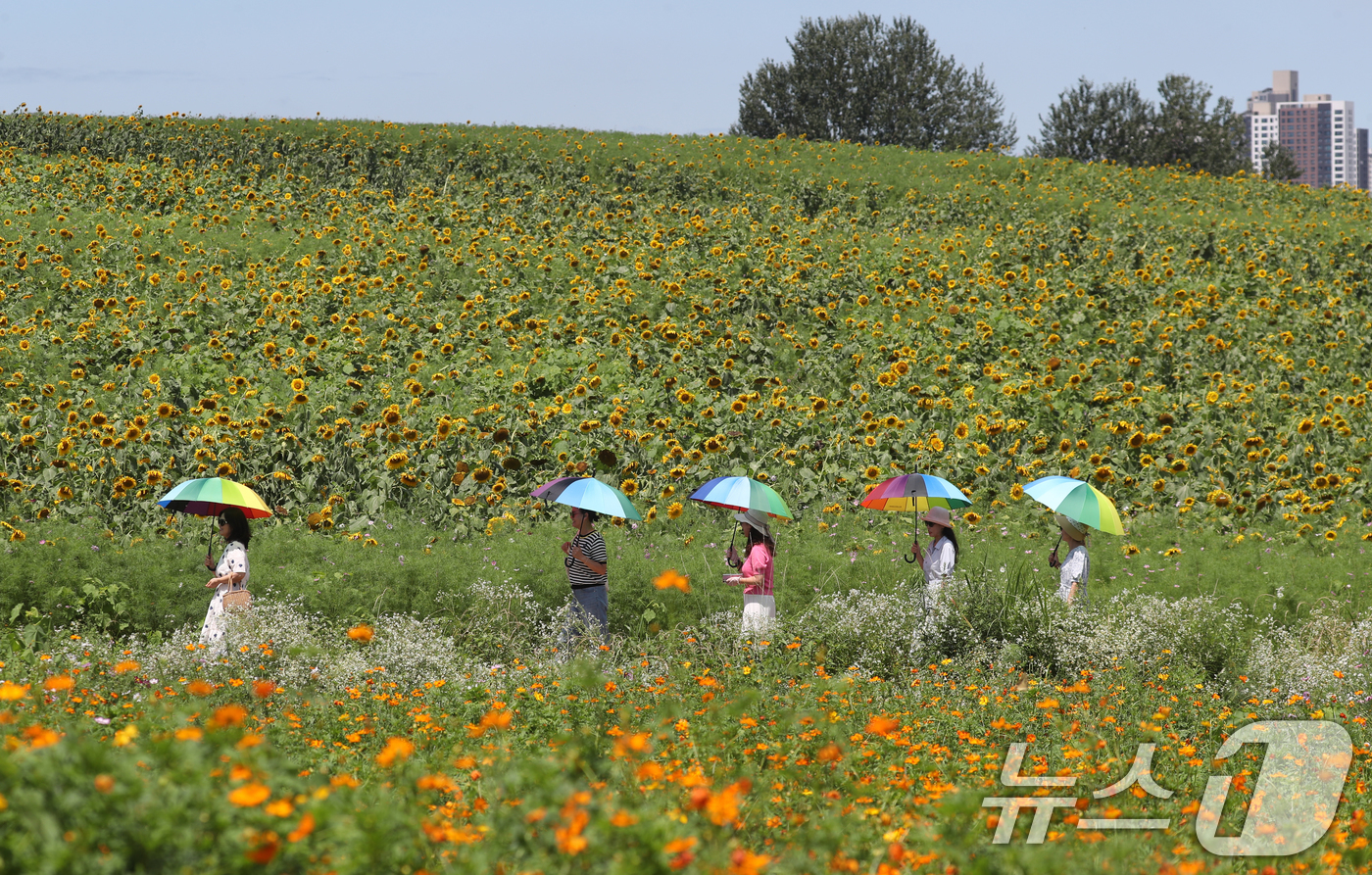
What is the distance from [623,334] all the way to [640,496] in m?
3.68

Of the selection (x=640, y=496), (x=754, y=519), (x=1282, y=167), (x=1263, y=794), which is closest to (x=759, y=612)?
(x=754, y=519)

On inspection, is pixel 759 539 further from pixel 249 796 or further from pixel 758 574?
pixel 249 796

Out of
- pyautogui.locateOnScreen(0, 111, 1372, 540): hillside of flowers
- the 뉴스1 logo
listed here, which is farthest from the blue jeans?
the 뉴스1 logo

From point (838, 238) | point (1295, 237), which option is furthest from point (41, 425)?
point (1295, 237)

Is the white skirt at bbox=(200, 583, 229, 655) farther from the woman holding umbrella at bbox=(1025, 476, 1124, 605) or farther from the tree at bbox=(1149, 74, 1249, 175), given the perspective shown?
the tree at bbox=(1149, 74, 1249, 175)

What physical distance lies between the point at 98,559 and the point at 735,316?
8.62 m

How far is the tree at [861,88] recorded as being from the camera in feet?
167

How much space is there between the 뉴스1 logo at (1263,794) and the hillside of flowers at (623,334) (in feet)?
17.5

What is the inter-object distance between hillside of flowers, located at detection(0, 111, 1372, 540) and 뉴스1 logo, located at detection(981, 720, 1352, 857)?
5.34 metres

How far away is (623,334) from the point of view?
1376 cm

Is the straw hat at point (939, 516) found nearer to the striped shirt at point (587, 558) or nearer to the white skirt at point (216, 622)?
the striped shirt at point (587, 558)

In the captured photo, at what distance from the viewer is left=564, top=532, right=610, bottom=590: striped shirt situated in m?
7.68

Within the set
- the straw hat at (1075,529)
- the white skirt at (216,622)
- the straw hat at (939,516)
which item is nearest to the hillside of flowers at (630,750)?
the white skirt at (216,622)

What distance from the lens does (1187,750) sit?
4.94 m
